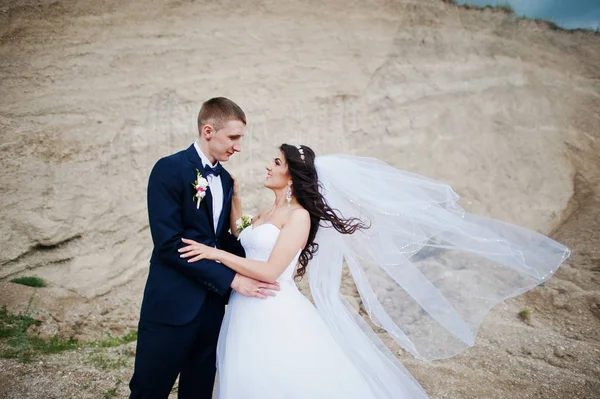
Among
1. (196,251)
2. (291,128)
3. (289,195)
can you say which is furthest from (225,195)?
(291,128)

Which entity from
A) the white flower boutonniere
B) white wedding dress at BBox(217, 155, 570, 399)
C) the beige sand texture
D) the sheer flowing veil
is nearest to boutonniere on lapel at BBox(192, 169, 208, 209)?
white wedding dress at BBox(217, 155, 570, 399)

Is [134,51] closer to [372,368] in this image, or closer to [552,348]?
A: [372,368]

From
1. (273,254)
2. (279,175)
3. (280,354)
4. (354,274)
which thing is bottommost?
(280,354)

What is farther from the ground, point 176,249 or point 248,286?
point 176,249

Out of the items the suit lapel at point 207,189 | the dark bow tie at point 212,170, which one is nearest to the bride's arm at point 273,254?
the suit lapel at point 207,189

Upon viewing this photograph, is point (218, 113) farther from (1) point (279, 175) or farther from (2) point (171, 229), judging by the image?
(2) point (171, 229)

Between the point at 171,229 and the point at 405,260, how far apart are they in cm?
160

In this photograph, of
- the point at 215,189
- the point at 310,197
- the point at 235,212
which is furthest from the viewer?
the point at 235,212

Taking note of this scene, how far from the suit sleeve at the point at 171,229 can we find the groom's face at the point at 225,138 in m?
0.31

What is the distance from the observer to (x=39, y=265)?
5.93m

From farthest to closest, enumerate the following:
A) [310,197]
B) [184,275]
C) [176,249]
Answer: [310,197] → [184,275] → [176,249]

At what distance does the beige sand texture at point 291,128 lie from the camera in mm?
5324

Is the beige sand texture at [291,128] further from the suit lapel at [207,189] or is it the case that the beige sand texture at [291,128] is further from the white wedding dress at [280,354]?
the suit lapel at [207,189]

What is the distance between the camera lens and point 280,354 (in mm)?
2773
